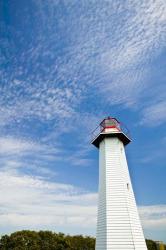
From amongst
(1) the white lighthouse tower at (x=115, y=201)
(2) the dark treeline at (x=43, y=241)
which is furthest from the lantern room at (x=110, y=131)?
(2) the dark treeline at (x=43, y=241)

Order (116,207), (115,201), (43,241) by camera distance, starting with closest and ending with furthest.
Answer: (116,207)
(115,201)
(43,241)

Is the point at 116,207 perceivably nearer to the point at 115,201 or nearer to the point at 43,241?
the point at 115,201

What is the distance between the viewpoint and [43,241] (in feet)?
124

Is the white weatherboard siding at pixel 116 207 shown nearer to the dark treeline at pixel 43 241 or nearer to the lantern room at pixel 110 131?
the lantern room at pixel 110 131

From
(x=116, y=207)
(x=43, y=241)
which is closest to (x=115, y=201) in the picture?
(x=116, y=207)

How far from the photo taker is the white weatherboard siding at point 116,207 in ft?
41.3

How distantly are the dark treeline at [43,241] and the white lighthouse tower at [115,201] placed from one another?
2374 cm

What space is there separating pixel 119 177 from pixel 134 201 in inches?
62.1

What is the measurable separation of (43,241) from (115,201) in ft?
93.6

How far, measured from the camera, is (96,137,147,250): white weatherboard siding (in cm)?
1258

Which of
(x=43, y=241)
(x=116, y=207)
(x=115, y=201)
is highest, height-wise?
(x=43, y=241)

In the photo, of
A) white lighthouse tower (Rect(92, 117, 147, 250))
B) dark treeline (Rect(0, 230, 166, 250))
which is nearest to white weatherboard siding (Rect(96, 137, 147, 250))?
white lighthouse tower (Rect(92, 117, 147, 250))

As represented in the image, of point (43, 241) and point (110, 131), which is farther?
point (43, 241)

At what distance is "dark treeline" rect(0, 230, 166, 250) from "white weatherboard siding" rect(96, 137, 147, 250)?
2379 centimetres
